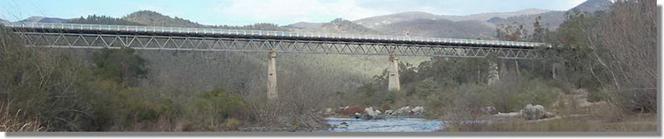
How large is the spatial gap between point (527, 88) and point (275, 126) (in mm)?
16101

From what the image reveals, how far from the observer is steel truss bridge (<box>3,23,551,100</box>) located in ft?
111

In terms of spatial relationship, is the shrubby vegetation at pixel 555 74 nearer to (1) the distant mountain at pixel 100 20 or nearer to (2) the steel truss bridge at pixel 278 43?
(2) the steel truss bridge at pixel 278 43

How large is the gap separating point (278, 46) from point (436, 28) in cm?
1898

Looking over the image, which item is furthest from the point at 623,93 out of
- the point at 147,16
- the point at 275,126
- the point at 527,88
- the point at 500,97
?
the point at 147,16

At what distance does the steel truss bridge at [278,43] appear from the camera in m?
33.9

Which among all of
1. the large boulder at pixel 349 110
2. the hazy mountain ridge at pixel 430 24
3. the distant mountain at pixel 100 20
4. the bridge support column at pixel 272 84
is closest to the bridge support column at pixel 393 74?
the hazy mountain ridge at pixel 430 24

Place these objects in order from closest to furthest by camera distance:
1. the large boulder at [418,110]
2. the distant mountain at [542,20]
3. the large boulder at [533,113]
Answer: the large boulder at [533,113], the large boulder at [418,110], the distant mountain at [542,20]

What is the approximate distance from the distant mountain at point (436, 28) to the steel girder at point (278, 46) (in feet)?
24.7

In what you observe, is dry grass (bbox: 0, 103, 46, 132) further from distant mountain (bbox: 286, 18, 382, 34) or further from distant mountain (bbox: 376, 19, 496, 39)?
distant mountain (bbox: 376, 19, 496, 39)

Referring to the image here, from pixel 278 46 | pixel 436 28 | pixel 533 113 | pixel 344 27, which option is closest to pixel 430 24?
pixel 436 28

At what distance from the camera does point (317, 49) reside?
133ft

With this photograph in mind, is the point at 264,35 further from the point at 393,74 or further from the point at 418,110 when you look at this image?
the point at 393,74

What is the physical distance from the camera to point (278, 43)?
38.8m

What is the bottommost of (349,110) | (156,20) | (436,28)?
(349,110)
